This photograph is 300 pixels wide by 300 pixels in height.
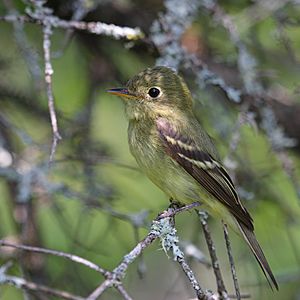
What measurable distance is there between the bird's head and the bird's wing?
0.58 feet

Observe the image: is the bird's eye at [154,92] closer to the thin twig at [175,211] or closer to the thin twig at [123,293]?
the thin twig at [175,211]

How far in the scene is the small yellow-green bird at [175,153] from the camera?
3.45 m

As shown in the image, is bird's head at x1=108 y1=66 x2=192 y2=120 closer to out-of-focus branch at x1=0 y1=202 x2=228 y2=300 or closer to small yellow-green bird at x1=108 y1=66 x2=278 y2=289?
small yellow-green bird at x1=108 y1=66 x2=278 y2=289

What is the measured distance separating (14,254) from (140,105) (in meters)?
1.03

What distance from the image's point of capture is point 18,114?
4488 millimetres

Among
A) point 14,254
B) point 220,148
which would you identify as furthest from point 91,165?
point 220,148

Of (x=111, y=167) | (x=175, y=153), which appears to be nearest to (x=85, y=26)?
(x=175, y=153)

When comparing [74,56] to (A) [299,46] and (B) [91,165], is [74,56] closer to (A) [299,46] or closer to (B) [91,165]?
(B) [91,165]

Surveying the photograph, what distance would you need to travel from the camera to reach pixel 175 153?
3.51m

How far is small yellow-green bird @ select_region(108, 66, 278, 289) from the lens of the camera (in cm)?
345

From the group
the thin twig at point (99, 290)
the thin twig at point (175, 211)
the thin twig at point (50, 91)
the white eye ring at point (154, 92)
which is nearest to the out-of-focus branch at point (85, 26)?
the thin twig at point (50, 91)

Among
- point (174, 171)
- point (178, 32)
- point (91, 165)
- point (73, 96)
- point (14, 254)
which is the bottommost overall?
point (14, 254)

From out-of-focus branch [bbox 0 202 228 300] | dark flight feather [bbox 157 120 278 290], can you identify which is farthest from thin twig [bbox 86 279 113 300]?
dark flight feather [bbox 157 120 278 290]

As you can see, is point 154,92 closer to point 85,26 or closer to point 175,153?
point 175,153
